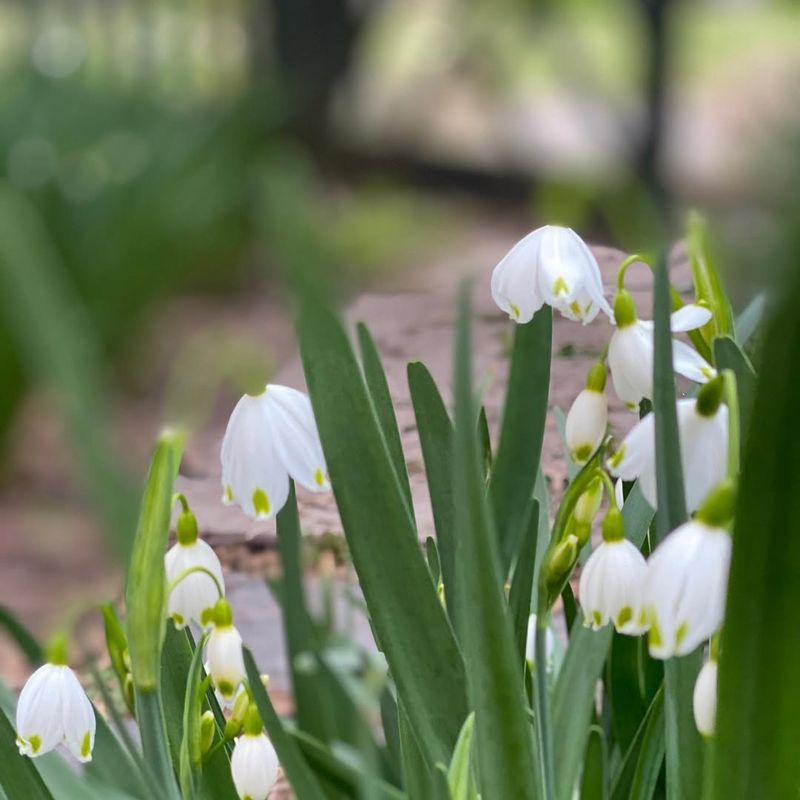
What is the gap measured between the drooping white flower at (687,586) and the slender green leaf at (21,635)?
1.03ft

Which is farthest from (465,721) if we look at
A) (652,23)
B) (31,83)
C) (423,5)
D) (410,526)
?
(423,5)

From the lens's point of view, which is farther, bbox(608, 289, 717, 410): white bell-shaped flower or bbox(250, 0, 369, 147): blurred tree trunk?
bbox(250, 0, 369, 147): blurred tree trunk

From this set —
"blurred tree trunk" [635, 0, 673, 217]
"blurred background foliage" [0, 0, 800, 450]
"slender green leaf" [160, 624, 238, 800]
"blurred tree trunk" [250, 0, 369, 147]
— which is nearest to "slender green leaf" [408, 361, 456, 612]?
"slender green leaf" [160, 624, 238, 800]

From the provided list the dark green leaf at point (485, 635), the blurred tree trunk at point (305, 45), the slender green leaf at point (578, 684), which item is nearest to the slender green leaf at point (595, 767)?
the slender green leaf at point (578, 684)

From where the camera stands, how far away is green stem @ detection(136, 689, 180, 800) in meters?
0.45

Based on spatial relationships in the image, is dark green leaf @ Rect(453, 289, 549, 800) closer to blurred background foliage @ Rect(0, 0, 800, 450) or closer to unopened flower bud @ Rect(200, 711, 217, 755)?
unopened flower bud @ Rect(200, 711, 217, 755)

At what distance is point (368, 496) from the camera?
0.45 metres

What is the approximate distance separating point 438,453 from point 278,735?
5.1 inches

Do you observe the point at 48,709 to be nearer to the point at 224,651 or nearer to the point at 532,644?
the point at 224,651

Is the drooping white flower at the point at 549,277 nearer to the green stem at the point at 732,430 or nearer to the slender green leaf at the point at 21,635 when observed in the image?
the green stem at the point at 732,430

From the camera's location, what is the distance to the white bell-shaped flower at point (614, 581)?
450mm

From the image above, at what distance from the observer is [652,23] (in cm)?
351

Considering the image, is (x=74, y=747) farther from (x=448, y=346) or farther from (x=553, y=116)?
(x=553, y=116)

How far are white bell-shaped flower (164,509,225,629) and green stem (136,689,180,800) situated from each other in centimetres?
5
